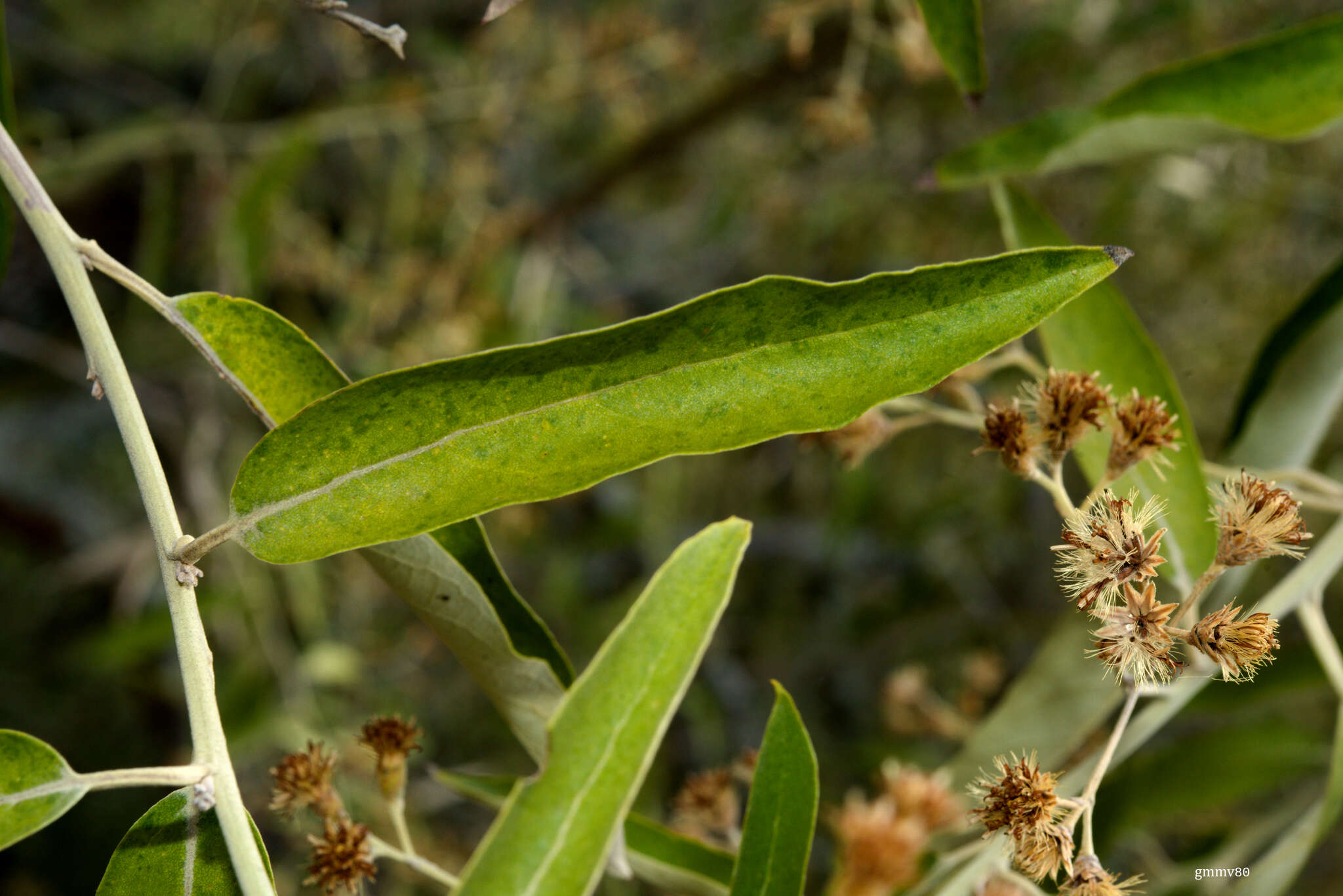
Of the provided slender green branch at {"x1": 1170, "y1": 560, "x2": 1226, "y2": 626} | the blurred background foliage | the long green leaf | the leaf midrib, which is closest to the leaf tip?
the leaf midrib

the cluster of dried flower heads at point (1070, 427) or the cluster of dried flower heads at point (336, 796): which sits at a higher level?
the cluster of dried flower heads at point (1070, 427)

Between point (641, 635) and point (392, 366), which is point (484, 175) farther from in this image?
point (641, 635)

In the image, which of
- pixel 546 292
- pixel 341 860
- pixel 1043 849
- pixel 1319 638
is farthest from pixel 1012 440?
pixel 546 292

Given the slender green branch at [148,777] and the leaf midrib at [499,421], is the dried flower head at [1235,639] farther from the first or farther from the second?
the slender green branch at [148,777]

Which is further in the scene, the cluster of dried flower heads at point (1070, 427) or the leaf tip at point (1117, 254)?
the cluster of dried flower heads at point (1070, 427)

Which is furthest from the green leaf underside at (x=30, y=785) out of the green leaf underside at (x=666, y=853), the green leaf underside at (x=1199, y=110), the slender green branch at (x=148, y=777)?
the green leaf underside at (x=1199, y=110)

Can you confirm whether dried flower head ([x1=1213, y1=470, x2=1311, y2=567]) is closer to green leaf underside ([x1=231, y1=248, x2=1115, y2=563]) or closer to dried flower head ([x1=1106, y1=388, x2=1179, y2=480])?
dried flower head ([x1=1106, y1=388, x2=1179, y2=480])
